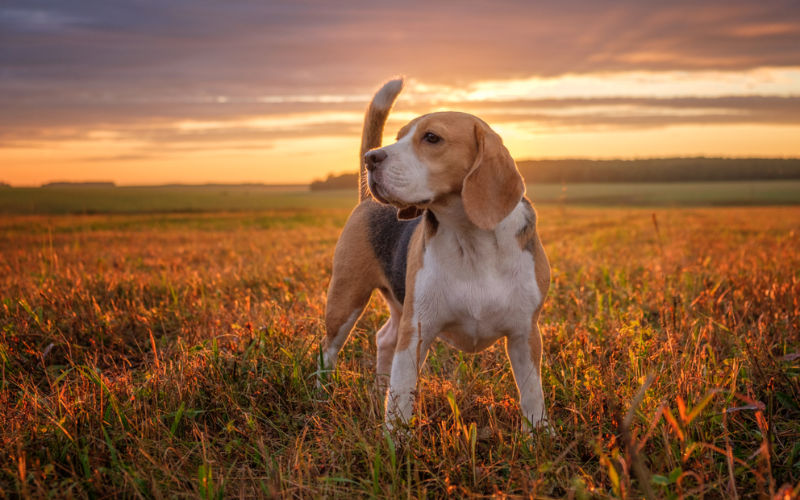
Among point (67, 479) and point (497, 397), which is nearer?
point (67, 479)

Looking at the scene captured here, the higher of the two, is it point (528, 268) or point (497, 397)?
point (528, 268)

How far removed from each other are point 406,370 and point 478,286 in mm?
635

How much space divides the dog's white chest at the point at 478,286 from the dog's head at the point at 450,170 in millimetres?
253

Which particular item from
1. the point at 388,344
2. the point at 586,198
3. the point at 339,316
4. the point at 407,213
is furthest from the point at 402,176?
the point at 586,198

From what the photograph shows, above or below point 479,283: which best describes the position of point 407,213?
above

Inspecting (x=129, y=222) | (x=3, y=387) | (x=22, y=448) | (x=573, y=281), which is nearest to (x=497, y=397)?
(x=22, y=448)

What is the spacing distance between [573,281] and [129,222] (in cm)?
2572

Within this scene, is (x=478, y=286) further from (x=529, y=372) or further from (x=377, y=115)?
(x=377, y=115)

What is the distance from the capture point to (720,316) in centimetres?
511

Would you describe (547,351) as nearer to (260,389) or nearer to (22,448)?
(260,389)

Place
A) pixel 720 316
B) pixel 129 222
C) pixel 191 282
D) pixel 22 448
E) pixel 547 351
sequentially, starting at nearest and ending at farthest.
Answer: pixel 22 448
pixel 547 351
pixel 720 316
pixel 191 282
pixel 129 222

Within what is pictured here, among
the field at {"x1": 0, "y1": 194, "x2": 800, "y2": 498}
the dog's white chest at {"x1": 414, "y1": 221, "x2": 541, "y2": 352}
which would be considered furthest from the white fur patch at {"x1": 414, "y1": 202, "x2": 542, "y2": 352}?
the field at {"x1": 0, "y1": 194, "x2": 800, "y2": 498}

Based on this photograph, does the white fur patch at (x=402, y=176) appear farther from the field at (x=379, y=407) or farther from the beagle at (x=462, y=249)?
the field at (x=379, y=407)

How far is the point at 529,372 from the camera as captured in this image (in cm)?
328
